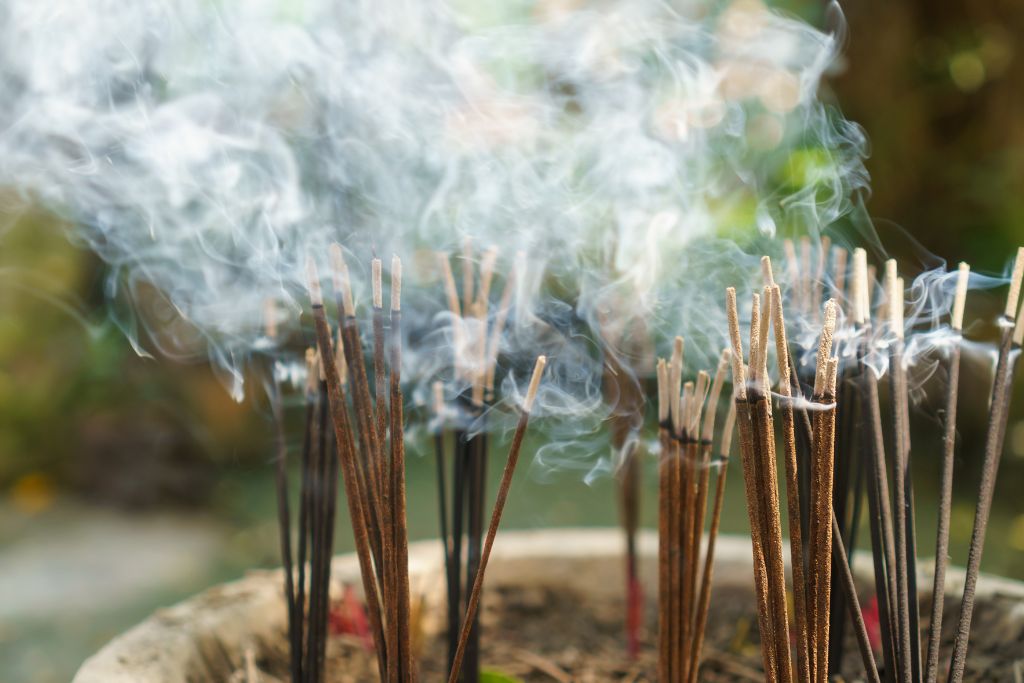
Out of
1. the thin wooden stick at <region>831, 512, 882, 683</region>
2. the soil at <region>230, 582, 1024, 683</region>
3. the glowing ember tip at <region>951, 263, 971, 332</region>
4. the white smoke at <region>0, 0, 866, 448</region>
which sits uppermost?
the white smoke at <region>0, 0, 866, 448</region>

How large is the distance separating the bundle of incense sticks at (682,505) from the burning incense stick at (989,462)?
11.3 inches

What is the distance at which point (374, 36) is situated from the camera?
8.16 feet

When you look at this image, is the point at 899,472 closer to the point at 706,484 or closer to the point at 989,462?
the point at 989,462

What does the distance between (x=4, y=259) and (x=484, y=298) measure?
4.29 m

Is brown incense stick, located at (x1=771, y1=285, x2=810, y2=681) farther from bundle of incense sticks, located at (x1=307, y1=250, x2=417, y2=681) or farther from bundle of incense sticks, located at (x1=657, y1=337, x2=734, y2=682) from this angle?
bundle of incense sticks, located at (x1=307, y1=250, x2=417, y2=681)

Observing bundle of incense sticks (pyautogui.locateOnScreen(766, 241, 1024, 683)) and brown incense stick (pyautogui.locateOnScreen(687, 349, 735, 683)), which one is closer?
bundle of incense sticks (pyautogui.locateOnScreen(766, 241, 1024, 683))

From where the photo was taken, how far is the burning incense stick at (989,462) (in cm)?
101

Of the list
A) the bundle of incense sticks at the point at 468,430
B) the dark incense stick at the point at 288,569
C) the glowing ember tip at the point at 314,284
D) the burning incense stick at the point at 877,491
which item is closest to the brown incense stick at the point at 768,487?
the burning incense stick at the point at 877,491

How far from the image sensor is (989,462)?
102 cm

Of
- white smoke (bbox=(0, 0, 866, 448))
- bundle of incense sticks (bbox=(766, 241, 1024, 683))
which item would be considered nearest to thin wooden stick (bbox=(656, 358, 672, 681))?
bundle of incense sticks (bbox=(766, 241, 1024, 683))

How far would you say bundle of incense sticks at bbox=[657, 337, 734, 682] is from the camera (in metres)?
1.11

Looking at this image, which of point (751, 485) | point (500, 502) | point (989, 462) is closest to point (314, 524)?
point (500, 502)

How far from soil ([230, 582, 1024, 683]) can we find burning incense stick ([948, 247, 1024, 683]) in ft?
1.03

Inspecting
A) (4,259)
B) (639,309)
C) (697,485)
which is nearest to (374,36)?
(639,309)
